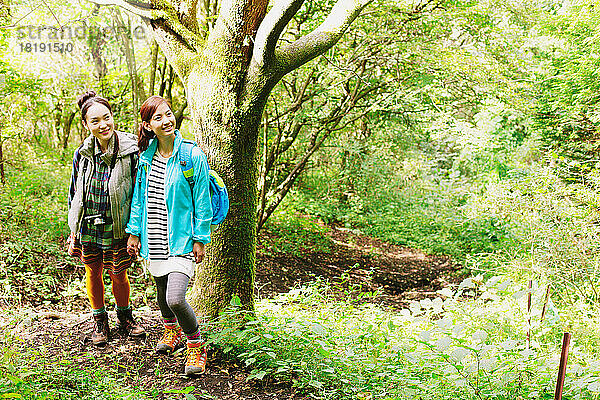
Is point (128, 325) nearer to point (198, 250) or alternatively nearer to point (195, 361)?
point (195, 361)

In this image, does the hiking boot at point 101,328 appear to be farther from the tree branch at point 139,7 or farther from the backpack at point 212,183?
the tree branch at point 139,7

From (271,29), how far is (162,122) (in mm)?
1030

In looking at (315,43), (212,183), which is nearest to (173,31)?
(315,43)

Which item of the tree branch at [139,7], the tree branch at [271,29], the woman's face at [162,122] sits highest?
the tree branch at [139,7]

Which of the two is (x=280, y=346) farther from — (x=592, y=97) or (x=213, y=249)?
(x=592, y=97)

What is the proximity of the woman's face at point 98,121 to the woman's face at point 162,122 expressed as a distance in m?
0.42

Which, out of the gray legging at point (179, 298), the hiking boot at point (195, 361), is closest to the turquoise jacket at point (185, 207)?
the gray legging at point (179, 298)

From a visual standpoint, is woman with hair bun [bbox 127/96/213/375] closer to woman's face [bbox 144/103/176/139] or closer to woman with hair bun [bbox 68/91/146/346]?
woman's face [bbox 144/103/176/139]

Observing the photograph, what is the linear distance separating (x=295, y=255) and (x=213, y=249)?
5517 mm

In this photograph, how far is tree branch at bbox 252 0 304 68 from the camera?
11.4 feet

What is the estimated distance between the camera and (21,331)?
418 cm

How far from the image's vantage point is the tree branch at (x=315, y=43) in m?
3.86

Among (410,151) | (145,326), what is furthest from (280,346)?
(410,151)

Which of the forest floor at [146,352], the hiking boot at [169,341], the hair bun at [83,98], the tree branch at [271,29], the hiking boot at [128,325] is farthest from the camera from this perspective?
the hiking boot at [128,325]
